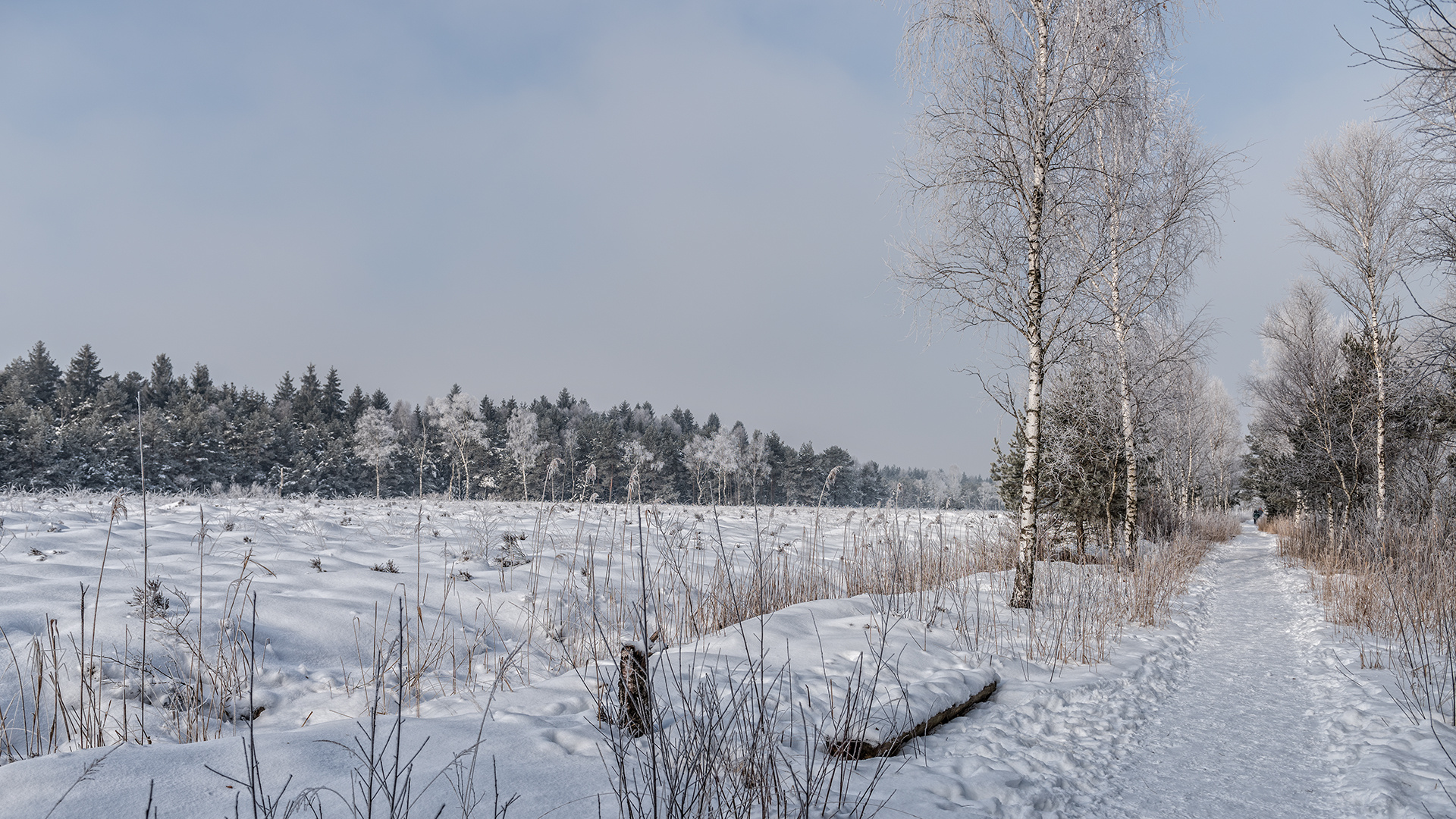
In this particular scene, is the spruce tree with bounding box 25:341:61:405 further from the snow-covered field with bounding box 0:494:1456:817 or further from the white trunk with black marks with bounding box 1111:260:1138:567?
the white trunk with black marks with bounding box 1111:260:1138:567

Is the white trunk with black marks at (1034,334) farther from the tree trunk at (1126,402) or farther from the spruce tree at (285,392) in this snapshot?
the spruce tree at (285,392)

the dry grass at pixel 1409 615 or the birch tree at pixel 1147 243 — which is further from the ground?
the birch tree at pixel 1147 243

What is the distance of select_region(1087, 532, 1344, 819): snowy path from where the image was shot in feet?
8.93

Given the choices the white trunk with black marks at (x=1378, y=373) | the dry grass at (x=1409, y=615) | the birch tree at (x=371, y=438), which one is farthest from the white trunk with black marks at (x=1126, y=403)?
the birch tree at (x=371, y=438)

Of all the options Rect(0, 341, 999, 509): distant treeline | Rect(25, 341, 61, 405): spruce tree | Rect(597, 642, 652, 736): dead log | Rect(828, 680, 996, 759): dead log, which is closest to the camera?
Rect(597, 642, 652, 736): dead log

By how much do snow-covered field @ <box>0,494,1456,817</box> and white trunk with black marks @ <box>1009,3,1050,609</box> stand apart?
2.26 ft

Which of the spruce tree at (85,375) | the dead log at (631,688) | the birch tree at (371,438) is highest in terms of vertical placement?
the spruce tree at (85,375)

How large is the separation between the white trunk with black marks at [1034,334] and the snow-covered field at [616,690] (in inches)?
27.1

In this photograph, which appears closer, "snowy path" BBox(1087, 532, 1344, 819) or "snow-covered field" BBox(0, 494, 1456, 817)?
"snow-covered field" BBox(0, 494, 1456, 817)

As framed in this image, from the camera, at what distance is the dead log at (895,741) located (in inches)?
104

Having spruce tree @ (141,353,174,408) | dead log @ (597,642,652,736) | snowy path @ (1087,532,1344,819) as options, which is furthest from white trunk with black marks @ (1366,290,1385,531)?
spruce tree @ (141,353,174,408)

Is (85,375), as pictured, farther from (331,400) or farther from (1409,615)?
(1409,615)

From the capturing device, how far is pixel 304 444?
128 ft

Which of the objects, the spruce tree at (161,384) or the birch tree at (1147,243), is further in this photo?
the spruce tree at (161,384)
